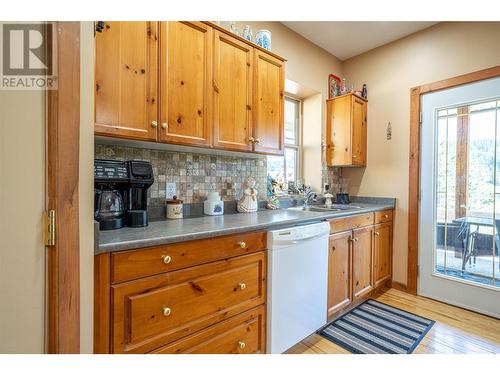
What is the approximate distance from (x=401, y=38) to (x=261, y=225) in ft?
8.87

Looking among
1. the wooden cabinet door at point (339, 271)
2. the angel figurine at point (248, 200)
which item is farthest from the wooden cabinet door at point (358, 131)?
the angel figurine at point (248, 200)

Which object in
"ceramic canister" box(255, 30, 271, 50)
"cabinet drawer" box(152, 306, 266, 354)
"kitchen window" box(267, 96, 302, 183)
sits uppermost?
"ceramic canister" box(255, 30, 271, 50)

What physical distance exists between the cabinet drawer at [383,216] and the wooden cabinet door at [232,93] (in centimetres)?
157

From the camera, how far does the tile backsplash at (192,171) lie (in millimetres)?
1627

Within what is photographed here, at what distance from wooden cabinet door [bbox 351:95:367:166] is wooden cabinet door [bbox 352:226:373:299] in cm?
87

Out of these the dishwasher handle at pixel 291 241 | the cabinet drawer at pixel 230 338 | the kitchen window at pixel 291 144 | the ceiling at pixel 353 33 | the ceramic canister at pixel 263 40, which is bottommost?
the cabinet drawer at pixel 230 338

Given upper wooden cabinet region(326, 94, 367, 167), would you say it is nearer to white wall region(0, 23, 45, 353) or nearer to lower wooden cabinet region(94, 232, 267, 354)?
lower wooden cabinet region(94, 232, 267, 354)

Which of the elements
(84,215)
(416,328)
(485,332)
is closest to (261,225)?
(84,215)

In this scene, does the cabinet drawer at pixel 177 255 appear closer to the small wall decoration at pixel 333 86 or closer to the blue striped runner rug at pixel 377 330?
the blue striped runner rug at pixel 377 330

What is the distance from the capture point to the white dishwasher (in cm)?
150

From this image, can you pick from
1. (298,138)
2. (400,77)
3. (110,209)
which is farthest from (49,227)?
(400,77)

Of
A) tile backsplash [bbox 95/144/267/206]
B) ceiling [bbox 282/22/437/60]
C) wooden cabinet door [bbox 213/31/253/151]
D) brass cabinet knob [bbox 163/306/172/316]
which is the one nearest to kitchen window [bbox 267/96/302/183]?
tile backsplash [bbox 95/144/267/206]

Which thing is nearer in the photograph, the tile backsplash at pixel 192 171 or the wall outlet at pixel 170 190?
the tile backsplash at pixel 192 171

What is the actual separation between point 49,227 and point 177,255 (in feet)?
1.73
